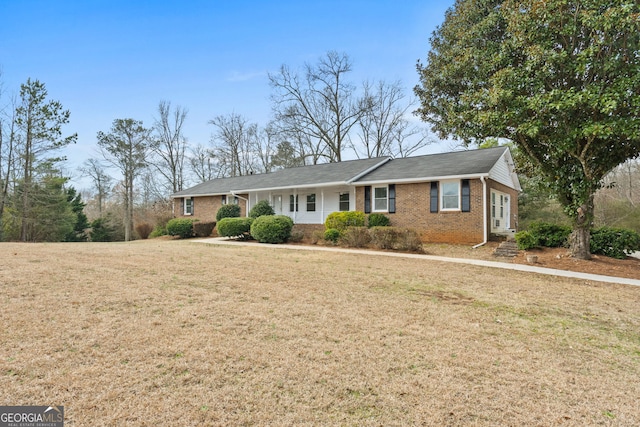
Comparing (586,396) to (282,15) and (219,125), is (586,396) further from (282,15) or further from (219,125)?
(219,125)

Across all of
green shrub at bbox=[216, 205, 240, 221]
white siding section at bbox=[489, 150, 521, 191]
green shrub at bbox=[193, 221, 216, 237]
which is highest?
white siding section at bbox=[489, 150, 521, 191]

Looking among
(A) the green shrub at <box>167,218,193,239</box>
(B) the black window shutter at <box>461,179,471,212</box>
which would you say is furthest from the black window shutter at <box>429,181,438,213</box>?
(A) the green shrub at <box>167,218,193,239</box>

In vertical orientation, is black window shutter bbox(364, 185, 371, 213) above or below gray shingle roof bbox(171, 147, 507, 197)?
below

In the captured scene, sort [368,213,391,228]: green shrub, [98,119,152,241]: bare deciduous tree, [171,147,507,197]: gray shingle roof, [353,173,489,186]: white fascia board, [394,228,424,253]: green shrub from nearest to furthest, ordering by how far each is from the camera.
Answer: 1. [394,228,424,253]: green shrub
2. [353,173,489,186]: white fascia board
3. [171,147,507,197]: gray shingle roof
4. [368,213,391,228]: green shrub
5. [98,119,152,241]: bare deciduous tree

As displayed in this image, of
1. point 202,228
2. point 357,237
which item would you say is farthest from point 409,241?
point 202,228

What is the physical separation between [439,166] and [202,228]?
1366 cm

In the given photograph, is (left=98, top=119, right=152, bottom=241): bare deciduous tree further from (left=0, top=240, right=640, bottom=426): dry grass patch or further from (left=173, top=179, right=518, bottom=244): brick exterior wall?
(left=0, top=240, right=640, bottom=426): dry grass patch

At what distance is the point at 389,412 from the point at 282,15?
14662 millimetres

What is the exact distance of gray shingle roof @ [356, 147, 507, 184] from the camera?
47.1 ft

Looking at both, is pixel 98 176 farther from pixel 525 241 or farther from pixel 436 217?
pixel 525 241

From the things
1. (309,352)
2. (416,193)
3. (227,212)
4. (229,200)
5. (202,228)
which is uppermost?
(229,200)

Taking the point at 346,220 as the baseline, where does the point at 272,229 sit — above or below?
below

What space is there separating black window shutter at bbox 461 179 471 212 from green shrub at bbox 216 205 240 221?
1338cm

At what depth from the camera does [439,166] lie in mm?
15773
